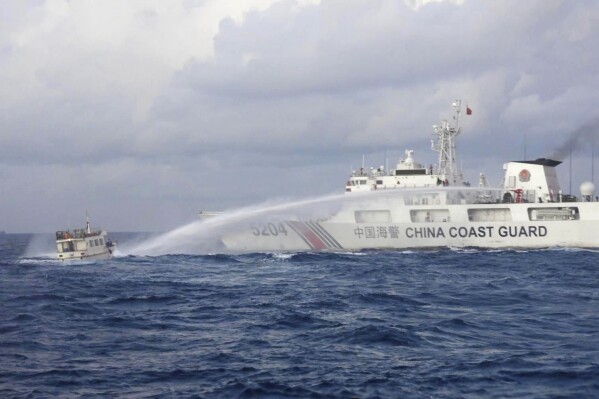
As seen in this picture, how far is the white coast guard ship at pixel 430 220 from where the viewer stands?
5650 cm

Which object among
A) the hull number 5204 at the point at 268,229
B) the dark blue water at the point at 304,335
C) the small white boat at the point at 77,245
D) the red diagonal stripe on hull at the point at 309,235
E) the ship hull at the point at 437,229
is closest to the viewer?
the dark blue water at the point at 304,335

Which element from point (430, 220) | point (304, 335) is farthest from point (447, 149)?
point (304, 335)

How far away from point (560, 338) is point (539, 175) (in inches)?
1817

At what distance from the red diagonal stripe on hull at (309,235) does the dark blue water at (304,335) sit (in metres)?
20.7

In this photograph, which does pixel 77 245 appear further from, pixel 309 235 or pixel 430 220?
pixel 430 220

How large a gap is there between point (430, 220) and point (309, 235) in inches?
434

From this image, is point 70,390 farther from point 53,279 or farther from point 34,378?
point 53,279

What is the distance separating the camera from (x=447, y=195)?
59.0m

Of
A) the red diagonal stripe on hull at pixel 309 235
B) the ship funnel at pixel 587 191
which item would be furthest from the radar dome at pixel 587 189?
the red diagonal stripe on hull at pixel 309 235

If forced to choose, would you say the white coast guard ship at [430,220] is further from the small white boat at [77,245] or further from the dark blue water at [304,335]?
the dark blue water at [304,335]

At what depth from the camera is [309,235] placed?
5772 centimetres

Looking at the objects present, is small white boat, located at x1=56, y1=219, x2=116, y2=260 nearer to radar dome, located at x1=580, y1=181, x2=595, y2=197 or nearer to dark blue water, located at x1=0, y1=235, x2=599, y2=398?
dark blue water, located at x1=0, y1=235, x2=599, y2=398

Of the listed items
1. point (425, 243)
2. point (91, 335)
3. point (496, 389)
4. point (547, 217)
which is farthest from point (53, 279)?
point (547, 217)

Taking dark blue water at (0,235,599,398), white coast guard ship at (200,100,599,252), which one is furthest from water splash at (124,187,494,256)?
dark blue water at (0,235,599,398)
